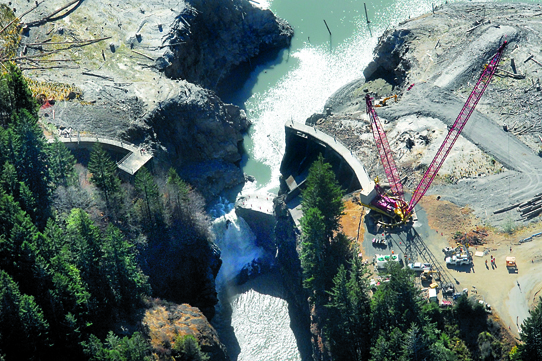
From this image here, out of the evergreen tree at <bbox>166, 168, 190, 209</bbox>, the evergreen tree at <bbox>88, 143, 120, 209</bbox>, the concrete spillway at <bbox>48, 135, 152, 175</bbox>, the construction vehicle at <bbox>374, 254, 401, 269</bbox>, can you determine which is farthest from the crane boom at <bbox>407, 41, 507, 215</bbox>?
the evergreen tree at <bbox>88, 143, 120, 209</bbox>

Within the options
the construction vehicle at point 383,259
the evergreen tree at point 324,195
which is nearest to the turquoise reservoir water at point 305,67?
the evergreen tree at point 324,195

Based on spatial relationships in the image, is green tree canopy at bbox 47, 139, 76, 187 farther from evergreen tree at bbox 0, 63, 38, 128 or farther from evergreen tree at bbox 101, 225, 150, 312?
evergreen tree at bbox 101, 225, 150, 312

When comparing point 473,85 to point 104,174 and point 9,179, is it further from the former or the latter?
point 9,179

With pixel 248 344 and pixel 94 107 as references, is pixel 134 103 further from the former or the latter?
pixel 248 344

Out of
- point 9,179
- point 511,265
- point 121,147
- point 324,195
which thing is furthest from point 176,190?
point 511,265

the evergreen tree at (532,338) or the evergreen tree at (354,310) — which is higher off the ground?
the evergreen tree at (354,310)

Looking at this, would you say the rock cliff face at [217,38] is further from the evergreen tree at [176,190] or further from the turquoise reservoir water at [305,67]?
the evergreen tree at [176,190]

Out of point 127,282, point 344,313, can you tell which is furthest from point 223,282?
Result: point 344,313
